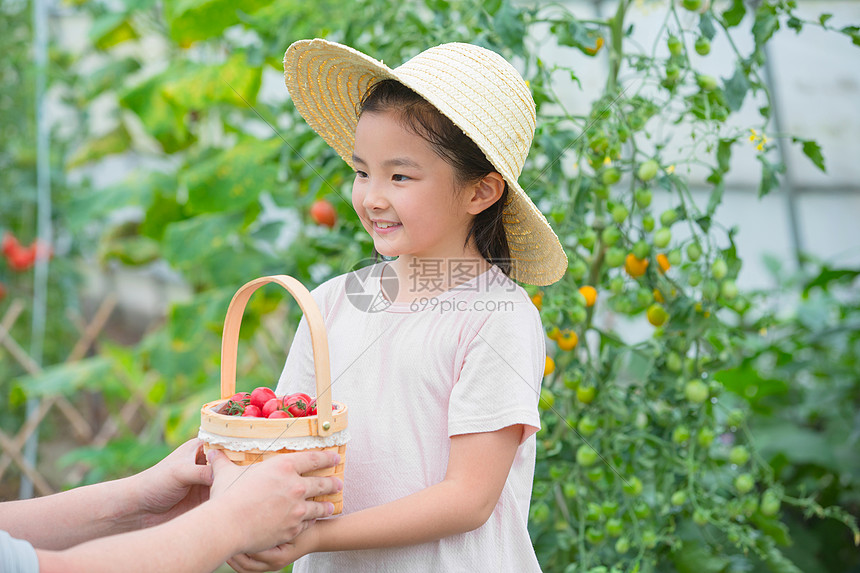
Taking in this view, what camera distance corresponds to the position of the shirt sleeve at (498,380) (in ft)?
2.57

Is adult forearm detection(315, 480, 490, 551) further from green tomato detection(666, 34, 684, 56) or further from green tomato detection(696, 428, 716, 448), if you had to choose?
green tomato detection(666, 34, 684, 56)

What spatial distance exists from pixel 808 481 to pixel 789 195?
4.18 ft

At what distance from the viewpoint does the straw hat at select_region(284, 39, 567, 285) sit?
827 mm

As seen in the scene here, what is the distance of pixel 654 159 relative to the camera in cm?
112

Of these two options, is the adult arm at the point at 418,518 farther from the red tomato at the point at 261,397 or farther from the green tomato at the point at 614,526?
the green tomato at the point at 614,526

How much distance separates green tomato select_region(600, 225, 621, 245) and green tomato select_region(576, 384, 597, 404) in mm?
232

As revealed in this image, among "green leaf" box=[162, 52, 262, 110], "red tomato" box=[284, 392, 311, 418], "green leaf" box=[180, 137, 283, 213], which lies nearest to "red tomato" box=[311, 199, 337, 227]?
"green leaf" box=[180, 137, 283, 213]

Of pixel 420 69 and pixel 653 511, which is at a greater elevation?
pixel 420 69

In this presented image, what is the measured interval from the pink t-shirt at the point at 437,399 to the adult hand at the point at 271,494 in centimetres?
12

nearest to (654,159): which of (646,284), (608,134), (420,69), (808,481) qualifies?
(608,134)

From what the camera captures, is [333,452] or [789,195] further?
[789,195]

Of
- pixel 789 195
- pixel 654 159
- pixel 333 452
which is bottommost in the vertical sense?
pixel 333 452

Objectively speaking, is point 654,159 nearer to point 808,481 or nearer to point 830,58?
point 808,481

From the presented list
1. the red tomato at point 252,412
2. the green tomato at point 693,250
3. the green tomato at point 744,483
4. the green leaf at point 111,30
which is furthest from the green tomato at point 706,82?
the green leaf at point 111,30
